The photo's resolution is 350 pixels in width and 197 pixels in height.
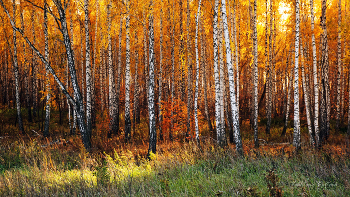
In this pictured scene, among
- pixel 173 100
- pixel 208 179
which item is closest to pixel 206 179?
pixel 208 179

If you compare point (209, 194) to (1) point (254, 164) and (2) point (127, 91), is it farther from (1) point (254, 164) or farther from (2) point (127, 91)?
(2) point (127, 91)

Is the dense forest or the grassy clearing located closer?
the grassy clearing

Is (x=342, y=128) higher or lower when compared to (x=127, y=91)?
lower

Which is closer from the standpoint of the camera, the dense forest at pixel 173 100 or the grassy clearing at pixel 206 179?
the grassy clearing at pixel 206 179

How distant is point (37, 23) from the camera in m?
17.5

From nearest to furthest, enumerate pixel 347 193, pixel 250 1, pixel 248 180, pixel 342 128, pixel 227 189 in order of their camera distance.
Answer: pixel 347 193 < pixel 227 189 < pixel 248 180 < pixel 250 1 < pixel 342 128

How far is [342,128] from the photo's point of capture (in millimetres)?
16125

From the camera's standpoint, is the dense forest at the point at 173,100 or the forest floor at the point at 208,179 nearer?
the forest floor at the point at 208,179

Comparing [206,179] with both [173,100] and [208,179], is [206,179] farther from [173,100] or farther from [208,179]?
[173,100]

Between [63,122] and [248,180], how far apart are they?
A: 16491 mm

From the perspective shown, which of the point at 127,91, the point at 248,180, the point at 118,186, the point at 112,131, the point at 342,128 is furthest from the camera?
the point at 342,128

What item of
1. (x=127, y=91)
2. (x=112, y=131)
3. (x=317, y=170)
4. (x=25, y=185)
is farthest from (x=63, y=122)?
(x=317, y=170)

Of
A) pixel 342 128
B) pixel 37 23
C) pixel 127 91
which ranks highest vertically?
pixel 37 23

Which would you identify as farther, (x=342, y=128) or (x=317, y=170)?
(x=342, y=128)
